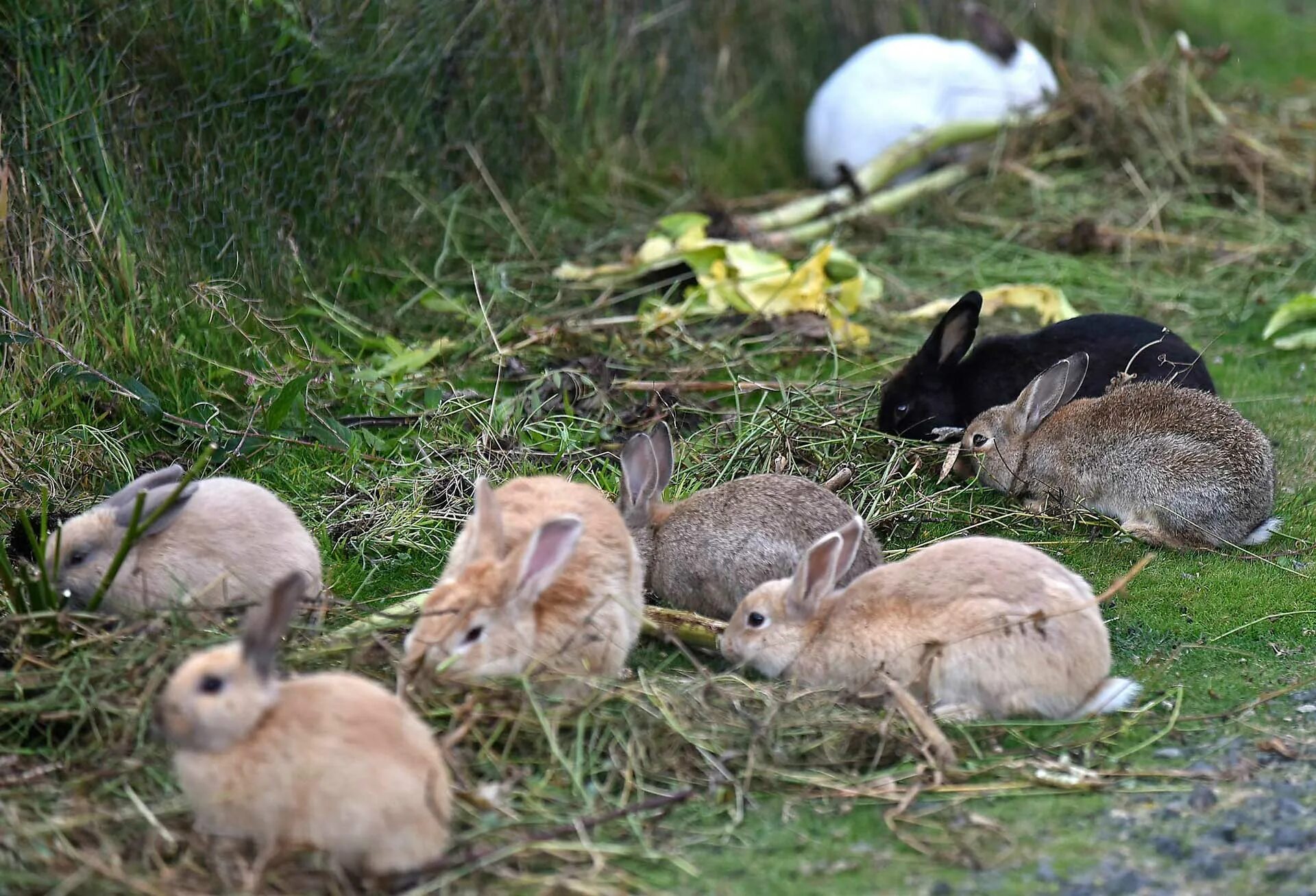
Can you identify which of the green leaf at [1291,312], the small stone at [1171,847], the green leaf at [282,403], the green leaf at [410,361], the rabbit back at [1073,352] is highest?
the green leaf at [282,403]

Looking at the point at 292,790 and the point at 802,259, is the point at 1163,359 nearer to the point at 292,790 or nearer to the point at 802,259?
the point at 802,259

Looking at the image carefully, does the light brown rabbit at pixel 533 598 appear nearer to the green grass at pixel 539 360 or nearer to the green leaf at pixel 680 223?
the green grass at pixel 539 360

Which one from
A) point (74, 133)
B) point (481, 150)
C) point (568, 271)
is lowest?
point (568, 271)

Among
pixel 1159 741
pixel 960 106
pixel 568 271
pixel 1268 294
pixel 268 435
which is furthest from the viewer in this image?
pixel 960 106

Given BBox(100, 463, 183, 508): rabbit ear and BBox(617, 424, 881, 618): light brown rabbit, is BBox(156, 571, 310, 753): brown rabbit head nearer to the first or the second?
BBox(100, 463, 183, 508): rabbit ear

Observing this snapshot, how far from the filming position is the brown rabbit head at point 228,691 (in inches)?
119

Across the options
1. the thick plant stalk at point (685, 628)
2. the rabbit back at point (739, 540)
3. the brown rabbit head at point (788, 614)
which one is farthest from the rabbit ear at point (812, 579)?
the rabbit back at point (739, 540)

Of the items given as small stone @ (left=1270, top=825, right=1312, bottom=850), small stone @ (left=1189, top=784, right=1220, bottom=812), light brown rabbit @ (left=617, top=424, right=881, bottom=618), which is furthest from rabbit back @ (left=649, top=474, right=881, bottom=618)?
small stone @ (left=1270, top=825, right=1312, bottom=850)

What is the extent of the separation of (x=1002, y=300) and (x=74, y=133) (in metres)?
4.36

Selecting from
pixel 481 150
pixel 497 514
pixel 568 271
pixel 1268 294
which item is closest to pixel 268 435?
pixel 497 514

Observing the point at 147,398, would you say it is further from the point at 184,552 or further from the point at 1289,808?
the point at 1289,808

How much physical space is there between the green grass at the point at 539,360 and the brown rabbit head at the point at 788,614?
25 cm

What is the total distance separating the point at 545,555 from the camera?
3756 millimetres

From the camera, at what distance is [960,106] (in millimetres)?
9484
